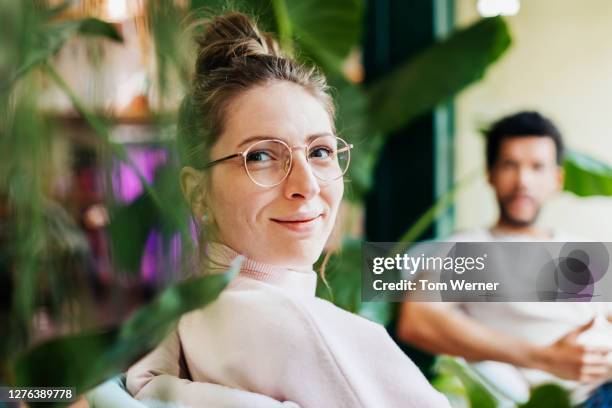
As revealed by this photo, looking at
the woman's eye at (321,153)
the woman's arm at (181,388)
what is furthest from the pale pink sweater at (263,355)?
the woman's eye at (321,153)

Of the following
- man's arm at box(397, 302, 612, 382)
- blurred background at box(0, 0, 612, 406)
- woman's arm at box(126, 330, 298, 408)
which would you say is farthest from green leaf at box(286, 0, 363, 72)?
woman's arm at box(126, 330, 298, 408)

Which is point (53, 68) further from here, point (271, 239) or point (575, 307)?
point (575, 307)

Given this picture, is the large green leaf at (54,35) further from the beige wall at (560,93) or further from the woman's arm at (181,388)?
the beige wall at (560,93)

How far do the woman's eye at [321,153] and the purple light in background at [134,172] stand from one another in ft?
0.66

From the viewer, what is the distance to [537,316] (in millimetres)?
804

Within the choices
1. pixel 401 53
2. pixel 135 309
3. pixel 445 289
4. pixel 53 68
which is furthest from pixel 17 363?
pixel 401 53

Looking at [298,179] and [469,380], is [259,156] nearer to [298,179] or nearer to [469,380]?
[298,179]

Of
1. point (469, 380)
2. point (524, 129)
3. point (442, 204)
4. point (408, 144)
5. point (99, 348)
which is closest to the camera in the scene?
point (99, 348)

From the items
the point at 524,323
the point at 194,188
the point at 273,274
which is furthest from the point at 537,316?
the point at 194,188

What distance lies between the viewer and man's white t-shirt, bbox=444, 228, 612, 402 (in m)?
0.80

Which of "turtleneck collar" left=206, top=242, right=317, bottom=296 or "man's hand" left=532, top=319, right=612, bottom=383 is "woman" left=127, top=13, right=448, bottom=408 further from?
"man's hand" left=532, top=319, right=612, bottom=383

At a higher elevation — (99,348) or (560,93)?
(560,93)

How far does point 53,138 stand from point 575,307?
0.63 meters

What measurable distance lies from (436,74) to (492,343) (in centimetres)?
51
